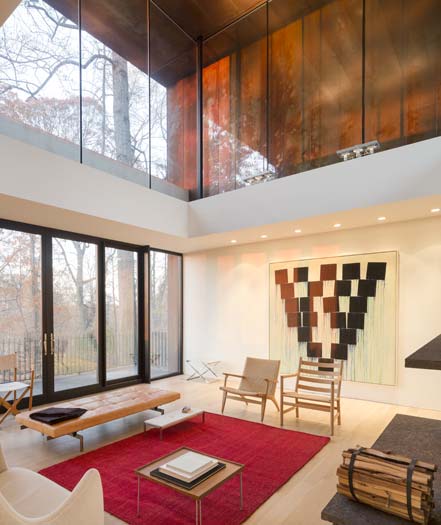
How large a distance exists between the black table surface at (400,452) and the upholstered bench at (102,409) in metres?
2.91

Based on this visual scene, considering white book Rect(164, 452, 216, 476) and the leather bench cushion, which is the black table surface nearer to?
white book Rect(164, 452, 216, 476)

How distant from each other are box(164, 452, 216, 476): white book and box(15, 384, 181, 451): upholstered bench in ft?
4.93

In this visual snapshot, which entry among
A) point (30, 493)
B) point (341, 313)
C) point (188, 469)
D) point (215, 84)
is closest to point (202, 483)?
point (188, 469)

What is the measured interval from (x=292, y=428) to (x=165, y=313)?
3.88 metres

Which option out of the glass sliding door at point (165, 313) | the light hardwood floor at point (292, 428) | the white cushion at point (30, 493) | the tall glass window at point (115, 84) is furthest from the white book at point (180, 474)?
the glass sliding door at point (165, 313)

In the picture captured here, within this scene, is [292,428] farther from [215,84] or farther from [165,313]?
[215,84]

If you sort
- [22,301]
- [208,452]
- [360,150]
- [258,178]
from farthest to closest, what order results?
[258,178], [22,301], [360,150], [208,452]

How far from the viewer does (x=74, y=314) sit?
19.4 ft

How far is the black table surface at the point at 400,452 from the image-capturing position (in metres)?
1.33

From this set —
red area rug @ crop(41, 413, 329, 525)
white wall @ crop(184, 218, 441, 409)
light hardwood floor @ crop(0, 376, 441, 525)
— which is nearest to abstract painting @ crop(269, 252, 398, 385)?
white wall @ crop(184, 218, 441, 409)

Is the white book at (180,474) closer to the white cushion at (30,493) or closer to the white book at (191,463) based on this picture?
the white book at (191,463)

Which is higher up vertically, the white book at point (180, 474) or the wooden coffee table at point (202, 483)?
the white book at point (180, 474)

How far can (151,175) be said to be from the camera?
19.9ft

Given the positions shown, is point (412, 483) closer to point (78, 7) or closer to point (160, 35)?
point (78, 7)
